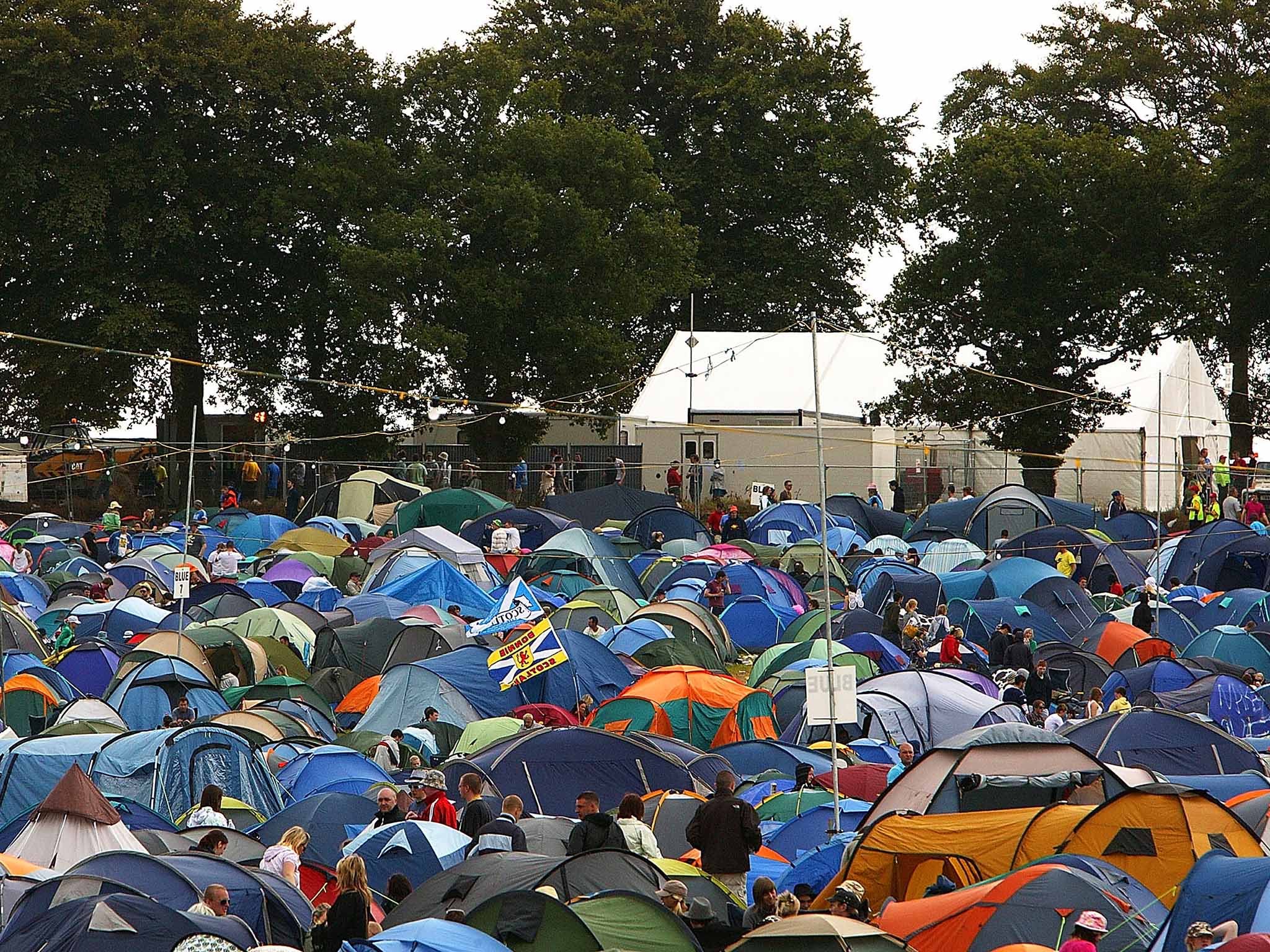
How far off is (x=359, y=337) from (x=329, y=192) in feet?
11.3

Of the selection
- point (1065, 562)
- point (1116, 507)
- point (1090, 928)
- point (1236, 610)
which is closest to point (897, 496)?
point (1116, 507)

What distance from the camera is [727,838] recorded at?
11594 mm

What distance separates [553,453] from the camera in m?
42.5

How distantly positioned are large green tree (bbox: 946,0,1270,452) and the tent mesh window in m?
27.7

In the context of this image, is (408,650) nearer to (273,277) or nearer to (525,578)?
(525,578)

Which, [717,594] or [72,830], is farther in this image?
[717,594]

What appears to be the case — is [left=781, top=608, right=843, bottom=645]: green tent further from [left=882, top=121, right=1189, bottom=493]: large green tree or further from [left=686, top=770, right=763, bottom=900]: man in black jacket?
[left=882, top=121, right=1189, bottom=493]: large green tree

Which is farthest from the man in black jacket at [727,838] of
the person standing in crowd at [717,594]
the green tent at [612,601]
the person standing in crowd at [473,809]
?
the person standing in crowd at [717,594]

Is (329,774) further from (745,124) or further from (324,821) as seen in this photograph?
(745,124)

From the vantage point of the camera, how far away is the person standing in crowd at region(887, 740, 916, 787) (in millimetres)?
15258

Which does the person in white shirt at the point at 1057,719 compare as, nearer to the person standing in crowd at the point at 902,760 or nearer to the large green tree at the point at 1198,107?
the person standing in crowd at the point at 902,760

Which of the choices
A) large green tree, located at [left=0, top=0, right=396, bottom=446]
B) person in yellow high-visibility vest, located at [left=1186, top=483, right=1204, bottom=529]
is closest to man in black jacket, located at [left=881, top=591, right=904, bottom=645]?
person in yellow high-visibility vest, located at [left=1186, top=483, right=1204, bottom=529]

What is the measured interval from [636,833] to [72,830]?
411 cm

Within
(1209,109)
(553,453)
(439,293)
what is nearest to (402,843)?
(439,293)
